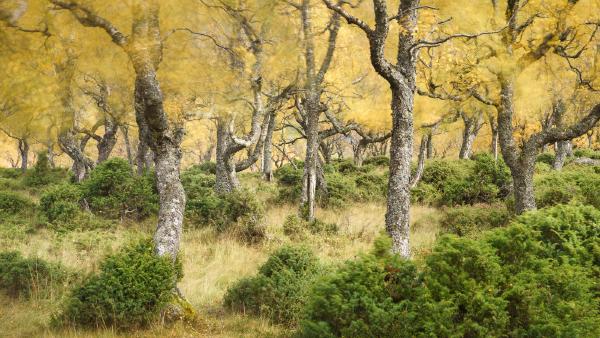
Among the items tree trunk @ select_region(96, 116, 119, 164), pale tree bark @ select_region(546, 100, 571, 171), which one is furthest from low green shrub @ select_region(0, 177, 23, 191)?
pale tree bark @ select_region(546, 100, 571, 171)

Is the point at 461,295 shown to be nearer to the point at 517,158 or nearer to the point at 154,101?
the point at 154,101

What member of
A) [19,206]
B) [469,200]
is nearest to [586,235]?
[469,200]

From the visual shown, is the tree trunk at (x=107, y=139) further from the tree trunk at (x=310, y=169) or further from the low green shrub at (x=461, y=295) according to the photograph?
the low green shrub at (x=461, y=295)

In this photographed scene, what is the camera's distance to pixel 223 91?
13773mm

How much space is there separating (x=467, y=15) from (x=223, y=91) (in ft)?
22.9

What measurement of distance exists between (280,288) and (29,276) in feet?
15.1

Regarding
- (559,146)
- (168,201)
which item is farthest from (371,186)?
(168,201)

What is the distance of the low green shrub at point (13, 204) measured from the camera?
1570cm

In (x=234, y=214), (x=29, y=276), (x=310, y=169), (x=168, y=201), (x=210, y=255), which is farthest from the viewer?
(x=310, y=169)

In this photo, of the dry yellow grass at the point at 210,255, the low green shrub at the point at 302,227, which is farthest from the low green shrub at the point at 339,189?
the low green shrub at the point at 302,227

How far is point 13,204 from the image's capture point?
16141 mm

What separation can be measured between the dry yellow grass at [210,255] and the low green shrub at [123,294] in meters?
0.20

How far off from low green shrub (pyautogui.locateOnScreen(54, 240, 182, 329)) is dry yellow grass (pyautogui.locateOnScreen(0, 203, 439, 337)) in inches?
7.9

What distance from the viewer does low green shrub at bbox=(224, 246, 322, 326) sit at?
6898 millimetres
